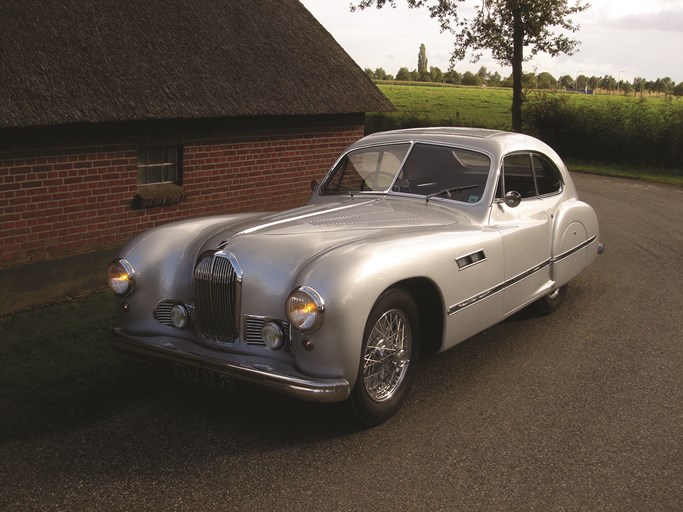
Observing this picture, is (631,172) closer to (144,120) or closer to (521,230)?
(144,120)

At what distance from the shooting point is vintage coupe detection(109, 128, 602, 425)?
14.4 feet

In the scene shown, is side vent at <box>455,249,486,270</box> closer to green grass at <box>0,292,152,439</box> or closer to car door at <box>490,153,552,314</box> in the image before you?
car door at <box>490,153,552,314</box>

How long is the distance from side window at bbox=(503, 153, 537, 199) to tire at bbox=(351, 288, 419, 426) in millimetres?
1997

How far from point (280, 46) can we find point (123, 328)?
7.62m

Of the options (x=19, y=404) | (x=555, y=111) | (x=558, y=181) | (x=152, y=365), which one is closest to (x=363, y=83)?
(x=558, y=181)

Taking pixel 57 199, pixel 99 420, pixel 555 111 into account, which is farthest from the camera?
pixel 555 111

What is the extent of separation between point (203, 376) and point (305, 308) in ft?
2.73

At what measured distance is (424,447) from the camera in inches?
179

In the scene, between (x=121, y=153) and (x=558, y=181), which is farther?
(x=121, y=153)

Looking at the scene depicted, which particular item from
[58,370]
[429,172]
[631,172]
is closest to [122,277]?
[58,370]

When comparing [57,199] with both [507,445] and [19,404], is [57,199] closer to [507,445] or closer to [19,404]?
[19,404]

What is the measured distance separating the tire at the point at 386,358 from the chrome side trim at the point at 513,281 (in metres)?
0.43

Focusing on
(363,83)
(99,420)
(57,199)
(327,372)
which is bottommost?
(99,420)

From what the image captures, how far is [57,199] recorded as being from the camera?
827 cm
